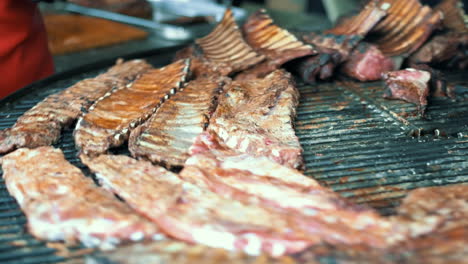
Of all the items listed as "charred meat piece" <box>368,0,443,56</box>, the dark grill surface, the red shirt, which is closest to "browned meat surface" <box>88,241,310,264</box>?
the dark grill surface

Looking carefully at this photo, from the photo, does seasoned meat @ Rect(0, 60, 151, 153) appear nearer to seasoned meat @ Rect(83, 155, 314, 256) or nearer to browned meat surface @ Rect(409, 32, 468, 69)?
seasoned meat @ Rect(83, 155, 314, 256)

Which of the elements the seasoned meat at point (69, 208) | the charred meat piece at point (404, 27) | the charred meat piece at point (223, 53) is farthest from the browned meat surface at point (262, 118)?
the charred meat piece at point (404, 27)

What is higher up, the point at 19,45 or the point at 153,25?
the point at 153,25

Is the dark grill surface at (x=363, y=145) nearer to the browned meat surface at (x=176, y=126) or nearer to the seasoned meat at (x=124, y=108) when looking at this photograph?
the seasoned meat at (x=124, y=108)

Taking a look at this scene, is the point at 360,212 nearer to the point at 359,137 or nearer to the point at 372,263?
the point at 372,263

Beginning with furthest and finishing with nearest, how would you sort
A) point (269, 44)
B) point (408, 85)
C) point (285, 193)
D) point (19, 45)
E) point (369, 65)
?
point (19, 45) < point (269, 44) < point (369, 65) < point (408, 85) < point (285, 193)

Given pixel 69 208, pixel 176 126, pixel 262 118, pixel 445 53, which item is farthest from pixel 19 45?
pixel 445 53

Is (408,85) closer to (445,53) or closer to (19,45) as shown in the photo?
(445,53)

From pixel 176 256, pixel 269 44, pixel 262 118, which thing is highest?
pixel 269 44
